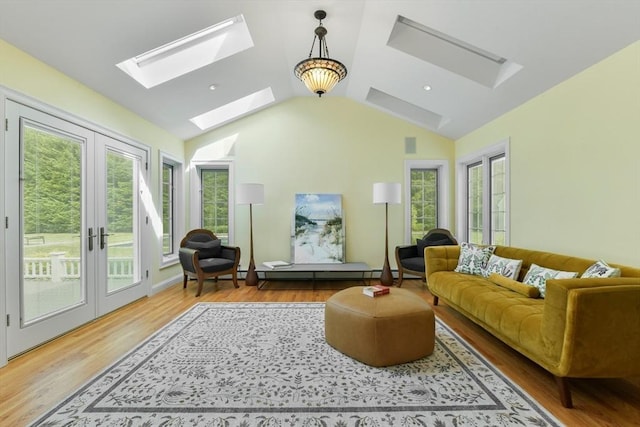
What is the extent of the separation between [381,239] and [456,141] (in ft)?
7.37

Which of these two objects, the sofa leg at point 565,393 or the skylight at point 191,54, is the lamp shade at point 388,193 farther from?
the sofa leg at point 565,393

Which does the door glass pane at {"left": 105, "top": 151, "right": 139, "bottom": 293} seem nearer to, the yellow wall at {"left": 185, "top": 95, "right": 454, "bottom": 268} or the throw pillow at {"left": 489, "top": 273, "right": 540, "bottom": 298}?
the yellow wall at {"left": 185, "top": 95, "right": 454, "bottom": 268}

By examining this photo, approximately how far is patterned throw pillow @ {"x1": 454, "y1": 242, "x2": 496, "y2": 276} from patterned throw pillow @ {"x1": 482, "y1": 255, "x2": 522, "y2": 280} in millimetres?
92

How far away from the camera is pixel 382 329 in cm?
230

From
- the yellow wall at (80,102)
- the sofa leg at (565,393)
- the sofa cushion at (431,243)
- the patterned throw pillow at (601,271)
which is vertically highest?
the yellow wall at (80,102)

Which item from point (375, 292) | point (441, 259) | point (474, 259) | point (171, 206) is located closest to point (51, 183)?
point (171, 206)

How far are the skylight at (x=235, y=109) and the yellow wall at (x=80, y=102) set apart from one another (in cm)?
69

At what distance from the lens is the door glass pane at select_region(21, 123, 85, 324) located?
2.64 metres

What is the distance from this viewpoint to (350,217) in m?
5.48

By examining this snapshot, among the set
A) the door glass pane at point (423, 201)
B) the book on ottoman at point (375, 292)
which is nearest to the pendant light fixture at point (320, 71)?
the book on ottoman at point (375, 292)

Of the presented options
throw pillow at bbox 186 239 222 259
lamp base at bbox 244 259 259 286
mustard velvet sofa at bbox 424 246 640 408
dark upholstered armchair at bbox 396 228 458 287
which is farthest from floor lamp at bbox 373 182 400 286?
mustard velvet sofa at bbox 424 246 640 408

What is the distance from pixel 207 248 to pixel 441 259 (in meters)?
3.51

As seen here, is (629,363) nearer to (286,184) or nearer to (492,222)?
(492,222)

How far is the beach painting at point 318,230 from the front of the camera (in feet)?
17.4
